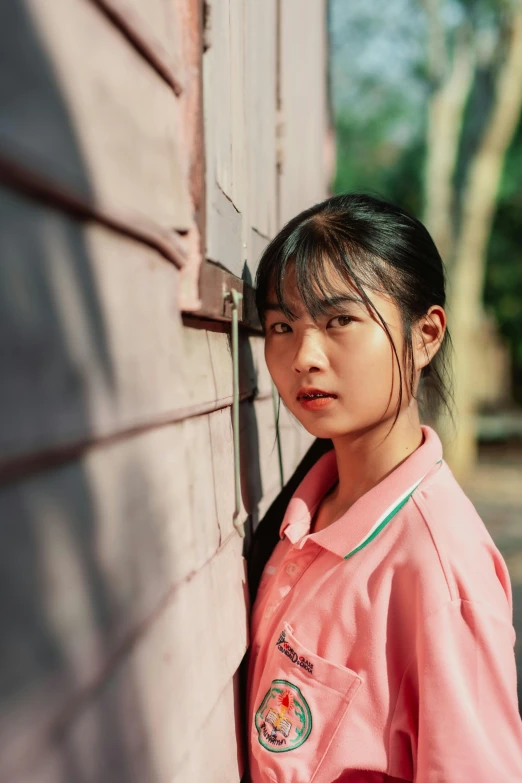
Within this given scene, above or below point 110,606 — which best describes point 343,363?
above

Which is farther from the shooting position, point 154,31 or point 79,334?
point 154,31

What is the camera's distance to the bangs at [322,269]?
1509 millimetres

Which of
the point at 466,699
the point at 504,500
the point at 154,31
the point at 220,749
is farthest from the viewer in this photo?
the point at 504,500

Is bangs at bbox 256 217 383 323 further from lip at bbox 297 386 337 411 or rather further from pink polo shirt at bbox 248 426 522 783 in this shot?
pink polo shirt at bbox 248 426 522 783

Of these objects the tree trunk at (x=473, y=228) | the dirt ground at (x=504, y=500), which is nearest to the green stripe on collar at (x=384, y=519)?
the dirt ground at (x=504, y=500)

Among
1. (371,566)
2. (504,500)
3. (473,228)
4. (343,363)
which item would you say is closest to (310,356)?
(343,363)

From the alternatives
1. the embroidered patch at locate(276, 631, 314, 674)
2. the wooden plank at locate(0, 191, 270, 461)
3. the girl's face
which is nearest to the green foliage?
the girl's face

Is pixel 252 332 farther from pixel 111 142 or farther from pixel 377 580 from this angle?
pixel 111 142

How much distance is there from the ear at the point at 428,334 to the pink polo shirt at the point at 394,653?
0.79 feet

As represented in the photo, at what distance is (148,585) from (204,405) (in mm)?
378

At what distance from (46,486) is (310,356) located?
2.97ft

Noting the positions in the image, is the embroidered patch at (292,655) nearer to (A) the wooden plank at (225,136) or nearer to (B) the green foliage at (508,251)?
(A) the wooden plank at (225,136)

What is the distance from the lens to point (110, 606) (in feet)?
2.58

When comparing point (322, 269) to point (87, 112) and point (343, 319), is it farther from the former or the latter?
point (87, 112)
